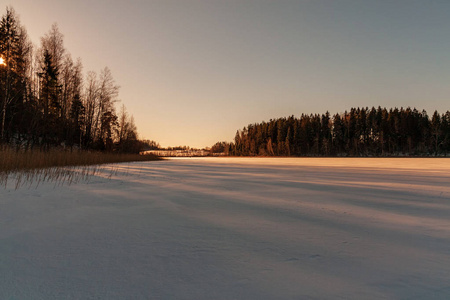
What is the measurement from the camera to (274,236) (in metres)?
1.89

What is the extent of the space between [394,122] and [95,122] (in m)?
63.1

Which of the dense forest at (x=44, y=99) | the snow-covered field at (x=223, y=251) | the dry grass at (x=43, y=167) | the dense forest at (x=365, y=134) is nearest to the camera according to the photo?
the snow-covered field at (x=223, y=251)

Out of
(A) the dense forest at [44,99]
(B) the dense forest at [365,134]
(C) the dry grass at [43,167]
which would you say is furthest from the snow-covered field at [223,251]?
(B) the dense forest at [365,134]

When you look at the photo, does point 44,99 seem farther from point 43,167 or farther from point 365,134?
point 365,134

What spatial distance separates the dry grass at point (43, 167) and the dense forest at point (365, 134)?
58372 mm

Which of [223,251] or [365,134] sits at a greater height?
[365,134]

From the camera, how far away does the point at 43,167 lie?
820 cm

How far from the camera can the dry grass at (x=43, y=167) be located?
549 cm

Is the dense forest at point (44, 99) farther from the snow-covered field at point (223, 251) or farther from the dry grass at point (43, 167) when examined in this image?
the snow-covered field at point (223, 251)

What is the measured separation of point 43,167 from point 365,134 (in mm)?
66768

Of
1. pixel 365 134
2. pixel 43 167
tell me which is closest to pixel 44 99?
pixel 43 167

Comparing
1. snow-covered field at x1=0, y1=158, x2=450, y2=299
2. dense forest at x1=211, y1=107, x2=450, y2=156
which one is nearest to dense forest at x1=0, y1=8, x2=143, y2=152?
snow-covered field at x1=0, y1=158, x2=450, y2=299

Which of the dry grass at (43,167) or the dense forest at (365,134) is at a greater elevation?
the dense forest at (365,134)

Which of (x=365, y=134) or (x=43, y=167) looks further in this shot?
(x=365, y=134)
